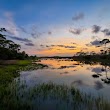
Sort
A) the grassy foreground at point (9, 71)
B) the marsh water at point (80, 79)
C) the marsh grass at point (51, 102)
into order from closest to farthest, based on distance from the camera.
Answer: the marsh grass at point (51, 102), the marsh water at point (80, 79), the grassy foreground at point (9, 71)

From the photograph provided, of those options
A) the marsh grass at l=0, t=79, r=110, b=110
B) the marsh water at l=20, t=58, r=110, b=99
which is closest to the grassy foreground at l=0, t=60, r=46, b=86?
the marsh water at l=20, t=58, r=110, b=99

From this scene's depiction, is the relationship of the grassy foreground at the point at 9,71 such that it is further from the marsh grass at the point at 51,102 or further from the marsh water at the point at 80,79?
the marsh grass at the point at 51,102

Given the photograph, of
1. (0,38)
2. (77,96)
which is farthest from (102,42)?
(77,96)

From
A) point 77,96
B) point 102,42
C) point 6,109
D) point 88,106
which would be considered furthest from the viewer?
point 102,42

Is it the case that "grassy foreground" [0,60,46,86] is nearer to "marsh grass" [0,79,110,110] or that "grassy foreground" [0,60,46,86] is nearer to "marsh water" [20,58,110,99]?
"marsh water" [20,58,110,99]

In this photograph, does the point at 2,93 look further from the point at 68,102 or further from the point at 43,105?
the point at 68,102

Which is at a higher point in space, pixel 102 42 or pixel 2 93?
pixel 102 42

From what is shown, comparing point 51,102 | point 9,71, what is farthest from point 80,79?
point 51,102

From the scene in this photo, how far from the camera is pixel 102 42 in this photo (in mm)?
109125

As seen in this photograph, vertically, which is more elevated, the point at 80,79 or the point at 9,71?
the point at 9,71

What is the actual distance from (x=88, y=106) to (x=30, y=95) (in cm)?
649

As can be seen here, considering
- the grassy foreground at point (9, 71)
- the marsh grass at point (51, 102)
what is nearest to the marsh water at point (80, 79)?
the grassy foreground at point (9, 71)

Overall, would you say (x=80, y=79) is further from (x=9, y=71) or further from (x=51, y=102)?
(x=51, y=102)

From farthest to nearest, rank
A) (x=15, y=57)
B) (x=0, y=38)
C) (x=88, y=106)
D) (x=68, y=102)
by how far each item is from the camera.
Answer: (x=15, y=57), (x=0, y=38), (x=68, y=102), (x=88, y=106)
